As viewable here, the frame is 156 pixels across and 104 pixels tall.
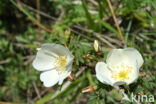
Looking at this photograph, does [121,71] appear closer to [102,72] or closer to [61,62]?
[102,72]

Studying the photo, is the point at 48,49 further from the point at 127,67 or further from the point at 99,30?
the point at 99,30

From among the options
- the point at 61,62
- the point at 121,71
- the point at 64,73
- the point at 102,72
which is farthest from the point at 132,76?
the point at 61,62

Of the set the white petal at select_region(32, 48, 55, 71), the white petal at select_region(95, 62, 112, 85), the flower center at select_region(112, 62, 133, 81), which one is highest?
the white petal at select_region(32, 48, 55, 71)

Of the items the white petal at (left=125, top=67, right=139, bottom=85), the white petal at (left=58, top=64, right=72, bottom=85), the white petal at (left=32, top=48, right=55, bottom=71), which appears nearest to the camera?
the white petal at (left=125, top=67, right=139, bottom=85)

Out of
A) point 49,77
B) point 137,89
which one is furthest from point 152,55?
point 49,77

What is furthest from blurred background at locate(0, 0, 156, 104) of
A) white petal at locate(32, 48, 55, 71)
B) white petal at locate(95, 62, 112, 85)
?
white petal at locate(95, 62, 112, 85)

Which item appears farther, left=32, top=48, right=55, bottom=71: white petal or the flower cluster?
left=32, top=48, right=55, bottom=71: white petal

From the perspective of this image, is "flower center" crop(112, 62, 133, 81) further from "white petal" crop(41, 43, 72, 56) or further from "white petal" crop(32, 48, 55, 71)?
"white petal" crop(32, 48, 55, 71)
